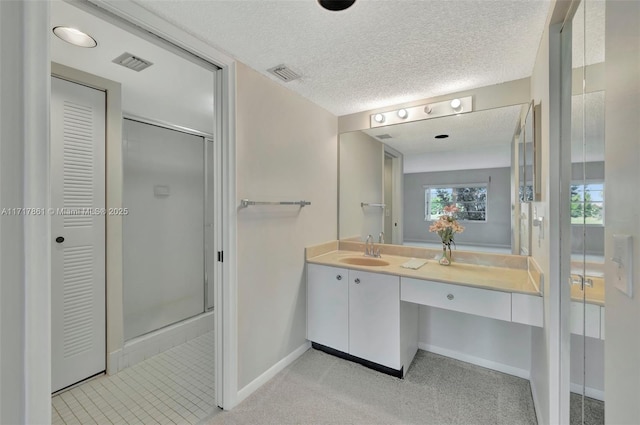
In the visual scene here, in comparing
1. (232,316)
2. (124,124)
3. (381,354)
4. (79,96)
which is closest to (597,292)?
(381,354)

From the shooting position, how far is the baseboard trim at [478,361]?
80.7 inches

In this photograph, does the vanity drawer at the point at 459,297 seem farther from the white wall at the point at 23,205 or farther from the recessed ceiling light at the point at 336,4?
the white wall at the point at 23,205

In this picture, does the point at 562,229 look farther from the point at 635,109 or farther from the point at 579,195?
the point at 635,109

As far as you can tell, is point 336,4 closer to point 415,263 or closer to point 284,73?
point 284,73

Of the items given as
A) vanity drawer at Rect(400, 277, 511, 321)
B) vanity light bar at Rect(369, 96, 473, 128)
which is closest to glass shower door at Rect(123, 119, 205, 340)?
vanity light bar at Rect(369, 96, 473, 128)

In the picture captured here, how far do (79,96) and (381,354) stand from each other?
297 cm

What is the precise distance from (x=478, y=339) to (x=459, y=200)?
117cm

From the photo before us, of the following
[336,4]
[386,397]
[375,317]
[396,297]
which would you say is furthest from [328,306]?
[336,4]

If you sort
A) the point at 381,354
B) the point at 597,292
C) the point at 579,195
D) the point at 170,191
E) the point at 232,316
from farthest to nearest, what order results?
the point at 170,191
the point at 381,354
the point at 232,316
the point at 579,195
the point at 597,292

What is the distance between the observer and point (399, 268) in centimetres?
214

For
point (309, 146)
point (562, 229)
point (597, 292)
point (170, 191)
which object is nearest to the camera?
point (597, 292)

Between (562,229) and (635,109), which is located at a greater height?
(635,109)

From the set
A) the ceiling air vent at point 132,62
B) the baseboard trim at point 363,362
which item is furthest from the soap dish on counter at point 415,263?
the ceiling air vent at point 132,62

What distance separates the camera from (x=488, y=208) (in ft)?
7.30
